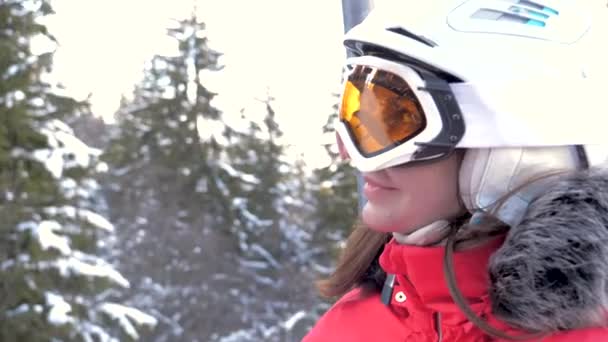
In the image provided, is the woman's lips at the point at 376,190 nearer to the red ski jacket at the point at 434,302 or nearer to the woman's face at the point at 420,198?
the woman's face at the point at 420,198

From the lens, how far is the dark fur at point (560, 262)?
1.48m

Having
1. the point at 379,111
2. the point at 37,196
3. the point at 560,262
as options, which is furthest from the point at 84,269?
the point at 560,262

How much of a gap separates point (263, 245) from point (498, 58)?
2284cm

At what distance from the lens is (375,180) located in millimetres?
→ 1700

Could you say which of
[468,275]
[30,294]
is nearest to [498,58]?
[468,275]

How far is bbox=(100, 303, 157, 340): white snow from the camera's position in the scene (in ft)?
35.4

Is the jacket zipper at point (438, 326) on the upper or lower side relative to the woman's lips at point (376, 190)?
lower

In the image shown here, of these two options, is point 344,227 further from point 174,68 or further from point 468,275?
point 468,275

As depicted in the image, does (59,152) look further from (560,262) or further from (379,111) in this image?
(560,262)

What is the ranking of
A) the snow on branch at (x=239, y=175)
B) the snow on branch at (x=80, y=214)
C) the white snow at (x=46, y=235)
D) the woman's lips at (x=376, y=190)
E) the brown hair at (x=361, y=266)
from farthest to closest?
the snow on branch at (x=239, y=175)
the snow on branch at (x=80, y=214)
the white snow at (x=46, y=235)
the brown hair at (x=361, y=266)
the woman's lips at (x=376, y=190)

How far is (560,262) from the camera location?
4.94ft

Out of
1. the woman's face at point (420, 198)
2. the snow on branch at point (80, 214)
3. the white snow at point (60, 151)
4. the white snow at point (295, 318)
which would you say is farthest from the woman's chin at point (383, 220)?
the white snow at point (295, 318)

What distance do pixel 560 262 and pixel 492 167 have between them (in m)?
0.23

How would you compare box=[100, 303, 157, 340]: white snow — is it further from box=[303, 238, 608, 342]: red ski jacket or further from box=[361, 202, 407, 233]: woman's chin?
box=[361, 202, 407, 233]: woman's chin
